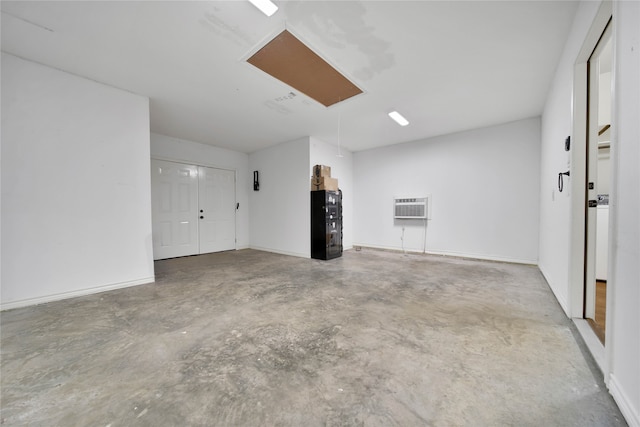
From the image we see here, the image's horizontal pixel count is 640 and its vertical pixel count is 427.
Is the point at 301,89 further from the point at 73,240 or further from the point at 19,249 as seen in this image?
the point at 19,249

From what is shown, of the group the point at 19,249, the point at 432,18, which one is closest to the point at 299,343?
the point at 432,18

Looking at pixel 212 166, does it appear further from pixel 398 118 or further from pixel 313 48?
pixel 398 118

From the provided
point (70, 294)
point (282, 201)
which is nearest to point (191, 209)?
point (282, 201)

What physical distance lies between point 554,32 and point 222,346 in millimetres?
4109

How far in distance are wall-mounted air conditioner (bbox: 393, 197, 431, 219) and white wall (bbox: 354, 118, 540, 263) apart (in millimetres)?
146

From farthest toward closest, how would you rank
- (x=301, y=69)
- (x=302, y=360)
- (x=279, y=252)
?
(x=279, y=252) < (x=301, y=69) < (x=302, y=360)

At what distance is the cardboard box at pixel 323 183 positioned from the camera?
193 inches

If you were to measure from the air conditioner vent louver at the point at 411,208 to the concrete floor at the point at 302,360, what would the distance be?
8.18ft

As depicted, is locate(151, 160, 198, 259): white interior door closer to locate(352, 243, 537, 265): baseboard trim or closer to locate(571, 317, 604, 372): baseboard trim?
locate(352, 243, 537, 265): baseboard trim

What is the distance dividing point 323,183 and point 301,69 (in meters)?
2.47

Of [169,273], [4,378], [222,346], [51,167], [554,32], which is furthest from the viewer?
[169,273]

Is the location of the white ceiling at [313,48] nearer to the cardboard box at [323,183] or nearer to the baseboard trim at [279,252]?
the cardboard box at [323,183]

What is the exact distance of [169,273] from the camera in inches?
151

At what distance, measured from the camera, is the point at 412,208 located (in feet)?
17.6
